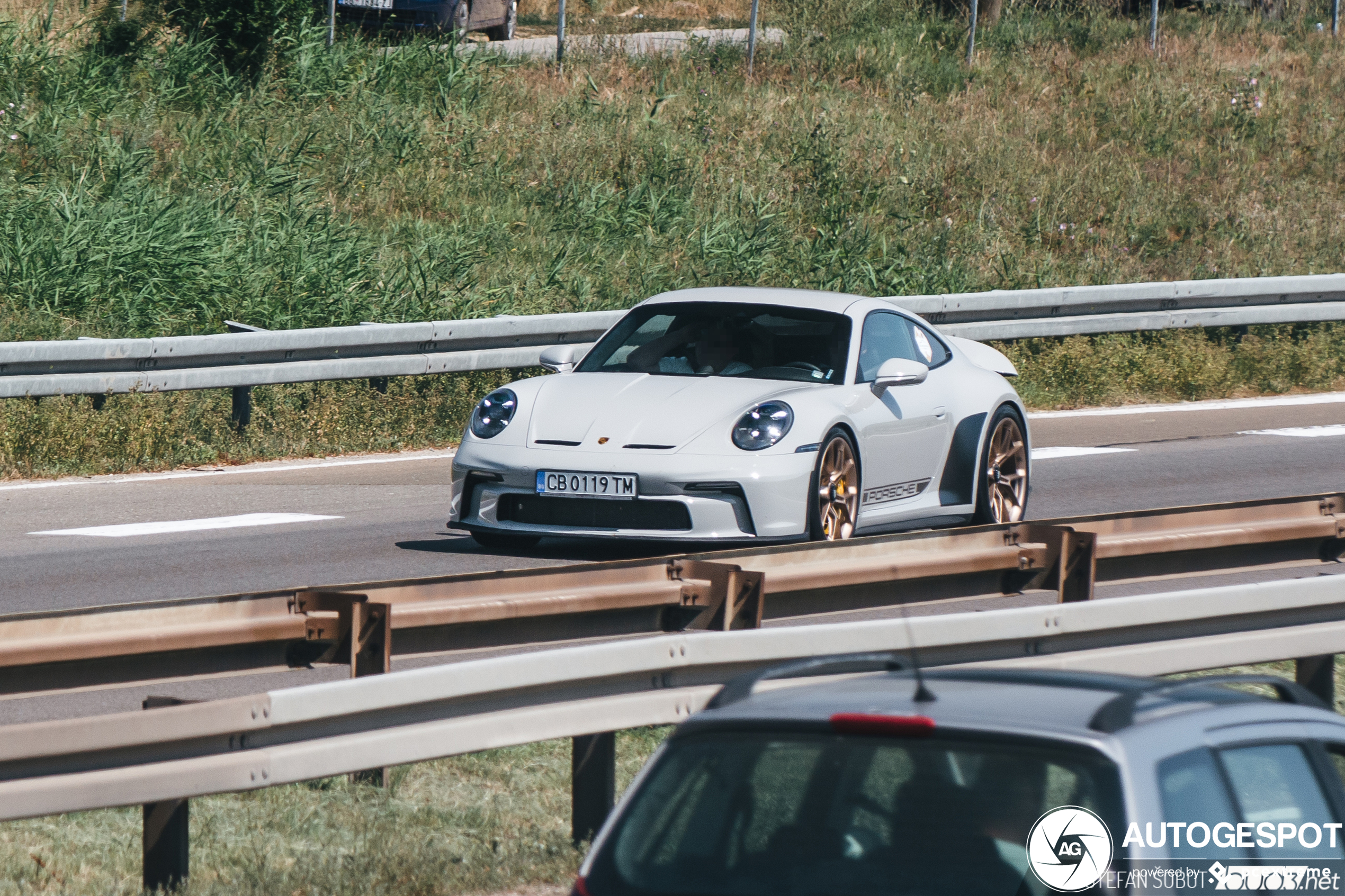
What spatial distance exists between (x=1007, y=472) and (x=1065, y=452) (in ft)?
11.6

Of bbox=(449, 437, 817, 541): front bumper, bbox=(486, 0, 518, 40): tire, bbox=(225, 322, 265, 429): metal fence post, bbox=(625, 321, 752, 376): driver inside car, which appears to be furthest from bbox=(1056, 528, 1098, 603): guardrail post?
bbox=(486, 0, 518, 40): tire

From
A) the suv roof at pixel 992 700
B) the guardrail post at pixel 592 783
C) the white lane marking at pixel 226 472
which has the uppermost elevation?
the suv roof at pixel 992 700

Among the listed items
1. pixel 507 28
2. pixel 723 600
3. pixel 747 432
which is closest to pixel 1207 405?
pixel 747 432

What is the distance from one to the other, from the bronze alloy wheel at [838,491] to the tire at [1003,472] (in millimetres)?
1078

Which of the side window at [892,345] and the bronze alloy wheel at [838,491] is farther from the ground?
the side window at [892,345]

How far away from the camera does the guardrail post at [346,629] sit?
5246mm

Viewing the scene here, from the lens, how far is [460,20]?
25.5m

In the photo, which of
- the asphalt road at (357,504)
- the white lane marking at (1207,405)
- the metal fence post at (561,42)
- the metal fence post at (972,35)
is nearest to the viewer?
the asphalt road at (357,504)

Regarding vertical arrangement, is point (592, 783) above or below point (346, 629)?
below

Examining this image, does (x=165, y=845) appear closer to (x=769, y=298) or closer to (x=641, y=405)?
(x=641, y=405)

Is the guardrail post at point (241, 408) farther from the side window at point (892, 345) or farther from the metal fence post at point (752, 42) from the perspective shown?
the metal fence post at point (752, 42)

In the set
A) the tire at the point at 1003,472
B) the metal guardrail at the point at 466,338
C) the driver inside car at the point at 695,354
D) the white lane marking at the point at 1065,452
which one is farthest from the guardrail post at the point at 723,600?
the white lane marking at the point at 1065,452

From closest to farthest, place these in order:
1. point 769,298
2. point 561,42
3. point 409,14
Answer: point 769,298 → point 409,14 → point 561,42

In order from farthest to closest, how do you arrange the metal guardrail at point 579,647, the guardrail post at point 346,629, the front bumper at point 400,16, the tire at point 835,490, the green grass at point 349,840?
1. the front bumper at point 400,16
2. the tire at point 835,490
3. the guardrail post at point 346,629
4. the green grass at point 349,840
5. the metal guardrail at point 579,647
